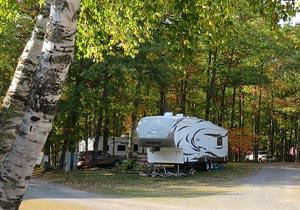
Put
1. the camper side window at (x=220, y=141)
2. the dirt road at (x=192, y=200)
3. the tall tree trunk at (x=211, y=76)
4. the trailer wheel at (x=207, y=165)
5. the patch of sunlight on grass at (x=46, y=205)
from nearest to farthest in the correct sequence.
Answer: the patch of sunlight on grass at (x=46, y=205), the dirt road at (x=192, y=200), the trailer wheel at (x=207, y=165), the camper side window at (x=220, y=141), the tall tree trunk at (x=211, y=76)

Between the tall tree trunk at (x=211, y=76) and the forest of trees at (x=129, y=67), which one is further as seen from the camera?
the tall tree trunk at (x=211, y=76)

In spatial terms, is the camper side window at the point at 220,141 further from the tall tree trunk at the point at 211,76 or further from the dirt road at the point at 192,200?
the dirt road at the point at 192,200

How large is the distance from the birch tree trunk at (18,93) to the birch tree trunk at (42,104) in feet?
3.20

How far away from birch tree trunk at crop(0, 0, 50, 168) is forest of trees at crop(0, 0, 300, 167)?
76.7 inches

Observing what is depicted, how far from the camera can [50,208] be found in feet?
34.4

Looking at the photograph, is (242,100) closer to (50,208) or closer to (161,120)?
(161,120)

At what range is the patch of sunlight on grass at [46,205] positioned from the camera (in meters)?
10.5

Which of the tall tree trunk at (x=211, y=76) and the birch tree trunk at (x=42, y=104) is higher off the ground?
the tall tree trunk at (x=211, y=76)

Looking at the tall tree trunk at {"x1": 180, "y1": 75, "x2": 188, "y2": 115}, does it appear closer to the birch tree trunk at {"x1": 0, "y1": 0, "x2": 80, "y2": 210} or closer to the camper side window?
the camper side window

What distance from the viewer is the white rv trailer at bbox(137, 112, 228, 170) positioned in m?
20.0

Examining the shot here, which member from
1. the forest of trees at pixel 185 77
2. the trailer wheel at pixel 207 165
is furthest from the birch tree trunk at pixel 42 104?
the trailer wheel at pixel 207 165

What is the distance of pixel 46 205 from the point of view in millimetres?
11125

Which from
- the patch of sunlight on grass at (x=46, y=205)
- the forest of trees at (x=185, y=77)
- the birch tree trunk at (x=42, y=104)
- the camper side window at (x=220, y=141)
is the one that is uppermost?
the forest of trees at (x=185, y=77)

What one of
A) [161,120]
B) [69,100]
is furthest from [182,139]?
[69,100]
